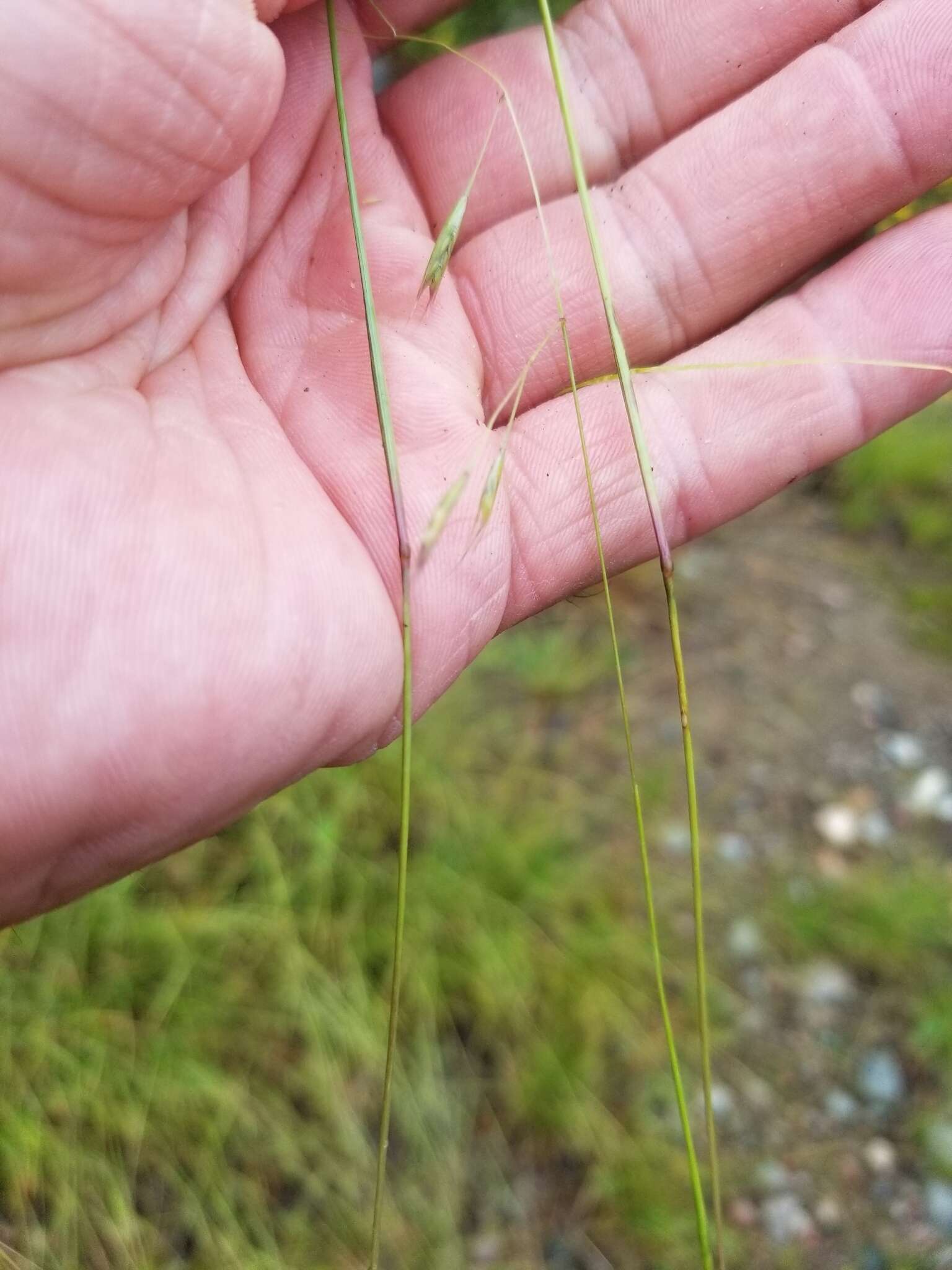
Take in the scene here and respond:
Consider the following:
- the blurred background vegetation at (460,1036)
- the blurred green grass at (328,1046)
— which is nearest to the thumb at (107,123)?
the blurred background vegetation at (460,1036)

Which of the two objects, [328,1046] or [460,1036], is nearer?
[328,1046]

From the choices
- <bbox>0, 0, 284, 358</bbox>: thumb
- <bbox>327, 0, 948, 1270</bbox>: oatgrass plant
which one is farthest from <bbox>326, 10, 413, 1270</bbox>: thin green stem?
<bbox>0, 0, 284, 358</bbox>: thumb

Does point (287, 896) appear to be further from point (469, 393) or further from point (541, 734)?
point (469, 393)

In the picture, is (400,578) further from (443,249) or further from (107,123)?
(107,123)

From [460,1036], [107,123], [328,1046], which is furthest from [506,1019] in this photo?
[107,123]

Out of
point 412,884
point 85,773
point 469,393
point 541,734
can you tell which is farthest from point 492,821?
point 85,773

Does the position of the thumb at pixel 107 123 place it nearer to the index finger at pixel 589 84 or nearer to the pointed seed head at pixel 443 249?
the pointed seed head at pixel 443 249

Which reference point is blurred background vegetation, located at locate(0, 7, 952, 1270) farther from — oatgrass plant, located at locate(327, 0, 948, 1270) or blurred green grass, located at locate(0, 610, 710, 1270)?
oatgrass plant, located at locate(327, 0, 948, 1270)

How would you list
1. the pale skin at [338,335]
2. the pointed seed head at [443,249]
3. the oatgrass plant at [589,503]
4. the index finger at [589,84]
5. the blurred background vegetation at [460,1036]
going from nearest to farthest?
the oatgrass plant at [589,503], the pale skin at [338,335], the pointed seed head at [443,249], the index finger at [589,84], the blurred background vegetation at [460,1036]
